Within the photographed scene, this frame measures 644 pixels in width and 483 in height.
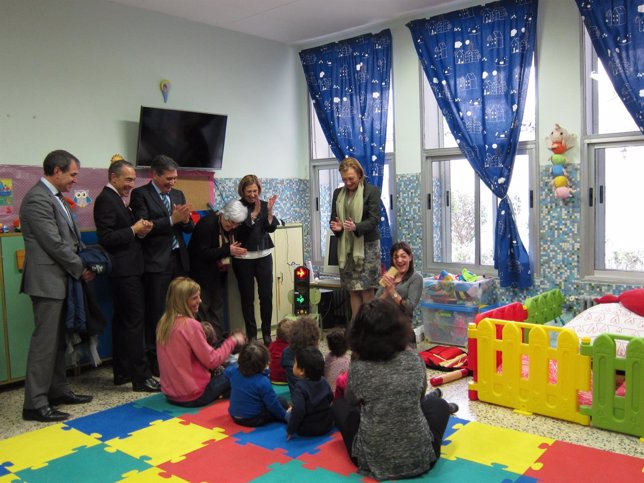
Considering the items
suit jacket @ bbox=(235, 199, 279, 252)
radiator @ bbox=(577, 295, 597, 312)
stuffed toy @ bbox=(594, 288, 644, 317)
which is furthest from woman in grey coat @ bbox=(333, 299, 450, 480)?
radiator @ bbox=(577, 295, 597, 312)

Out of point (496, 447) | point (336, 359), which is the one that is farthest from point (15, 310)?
point (496, 447)

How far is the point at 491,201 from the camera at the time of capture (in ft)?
17.7

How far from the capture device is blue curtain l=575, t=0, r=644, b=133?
432cm

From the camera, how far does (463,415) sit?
3463 millimetres

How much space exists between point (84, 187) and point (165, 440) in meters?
2.57

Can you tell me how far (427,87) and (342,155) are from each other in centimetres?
→ 112

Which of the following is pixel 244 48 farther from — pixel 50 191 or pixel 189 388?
pixel 189 388

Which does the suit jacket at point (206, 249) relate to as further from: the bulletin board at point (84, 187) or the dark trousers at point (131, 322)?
the bulletin board at point (84, 187)

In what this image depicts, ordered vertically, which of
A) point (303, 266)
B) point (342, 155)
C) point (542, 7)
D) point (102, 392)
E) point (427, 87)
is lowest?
point (102, 392)

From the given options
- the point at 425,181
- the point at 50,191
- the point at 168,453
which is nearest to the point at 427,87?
the point at 425,181

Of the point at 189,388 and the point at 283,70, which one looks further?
the point at 283,70

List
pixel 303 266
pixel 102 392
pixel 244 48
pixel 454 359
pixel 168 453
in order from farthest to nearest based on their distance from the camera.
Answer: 1. pixel 244 48
2. pixel 303 266
3. pixel 454 359
4. pixel 102 392
5. pixel 168 453

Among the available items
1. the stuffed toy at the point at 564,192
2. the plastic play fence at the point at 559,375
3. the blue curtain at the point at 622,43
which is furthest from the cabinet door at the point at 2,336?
the blue curtain at the point at 622,43

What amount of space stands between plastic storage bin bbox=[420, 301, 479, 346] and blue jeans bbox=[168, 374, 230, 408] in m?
2.12
